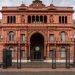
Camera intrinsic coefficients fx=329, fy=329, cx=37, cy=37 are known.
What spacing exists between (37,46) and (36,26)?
4392 millimetres

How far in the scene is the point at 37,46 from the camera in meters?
72.2

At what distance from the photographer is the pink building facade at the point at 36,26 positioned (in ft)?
236

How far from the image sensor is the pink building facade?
71.9m

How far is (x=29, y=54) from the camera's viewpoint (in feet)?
233

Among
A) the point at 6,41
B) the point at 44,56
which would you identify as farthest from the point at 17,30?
the point at 44,56

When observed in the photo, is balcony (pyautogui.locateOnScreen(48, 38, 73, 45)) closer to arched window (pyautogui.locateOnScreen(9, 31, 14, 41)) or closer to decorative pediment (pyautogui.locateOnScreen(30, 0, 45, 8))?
arched window (pyautogui.locateOnScreen(9, 31, 14, 41))

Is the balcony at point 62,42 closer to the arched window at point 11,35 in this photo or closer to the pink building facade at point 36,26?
the pink building facade at point 36,26

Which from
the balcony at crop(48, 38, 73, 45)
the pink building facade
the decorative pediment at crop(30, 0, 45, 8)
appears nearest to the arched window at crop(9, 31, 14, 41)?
the pink building facade

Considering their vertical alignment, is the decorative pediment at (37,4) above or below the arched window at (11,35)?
above

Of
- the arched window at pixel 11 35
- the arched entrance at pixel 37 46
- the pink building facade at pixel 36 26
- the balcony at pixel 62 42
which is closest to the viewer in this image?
the arched entrance at pixel 37 46

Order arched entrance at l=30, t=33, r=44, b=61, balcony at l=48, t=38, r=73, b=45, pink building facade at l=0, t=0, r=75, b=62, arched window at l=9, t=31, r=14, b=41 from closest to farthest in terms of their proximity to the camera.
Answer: arched entrance at l=30, t=33, r=44, b=61 → balcony at l=48, t=38, r=73, b=45 → pink building facade at l=0, t=0, r=75, b=62 → arched window at l=9, t=31, r=14, b=41

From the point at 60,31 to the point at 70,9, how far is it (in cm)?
534

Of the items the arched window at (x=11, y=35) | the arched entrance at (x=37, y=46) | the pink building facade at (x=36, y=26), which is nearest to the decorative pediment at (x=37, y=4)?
the pink building facade at (x=36, y=26)

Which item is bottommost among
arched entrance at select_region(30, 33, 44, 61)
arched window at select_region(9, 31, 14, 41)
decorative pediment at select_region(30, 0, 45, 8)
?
arched entrance at select_region(30, 33, 44, 61)
